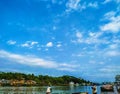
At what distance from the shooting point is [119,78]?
9162cm

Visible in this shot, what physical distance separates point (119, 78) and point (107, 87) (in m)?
25.2

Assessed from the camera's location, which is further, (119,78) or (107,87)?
(119,78)

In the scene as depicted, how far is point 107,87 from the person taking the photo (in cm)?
6806
